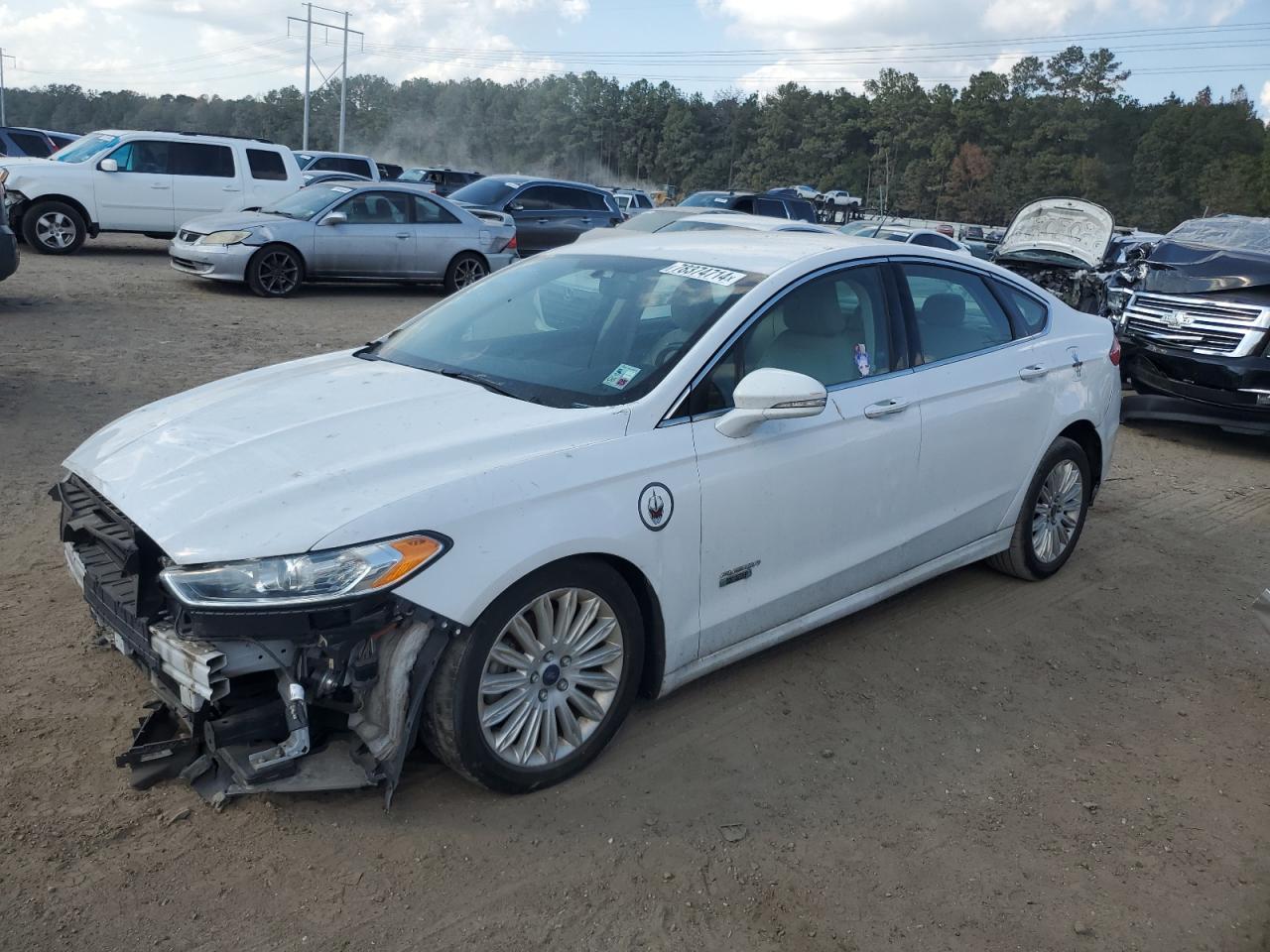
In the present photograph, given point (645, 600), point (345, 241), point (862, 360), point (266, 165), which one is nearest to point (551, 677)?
point (645, 600)

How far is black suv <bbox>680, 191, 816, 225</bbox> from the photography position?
20906mm

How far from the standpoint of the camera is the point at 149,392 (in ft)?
26.3

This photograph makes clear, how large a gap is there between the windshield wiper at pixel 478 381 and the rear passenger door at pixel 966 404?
1686 millimetres

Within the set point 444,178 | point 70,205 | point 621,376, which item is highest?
point 444,178

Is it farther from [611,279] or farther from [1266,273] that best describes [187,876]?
[1266,273]

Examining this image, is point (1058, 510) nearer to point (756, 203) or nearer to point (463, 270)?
point (463, 270)

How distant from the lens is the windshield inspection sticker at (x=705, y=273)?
13.3ft

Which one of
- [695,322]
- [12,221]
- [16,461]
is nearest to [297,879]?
[695,322]

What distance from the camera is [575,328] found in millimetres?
4102

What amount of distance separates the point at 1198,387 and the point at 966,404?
5509 millimetres

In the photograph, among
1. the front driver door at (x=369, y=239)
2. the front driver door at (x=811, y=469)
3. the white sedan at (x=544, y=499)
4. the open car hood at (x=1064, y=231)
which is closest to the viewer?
the white sedan at (x=544, y=499)

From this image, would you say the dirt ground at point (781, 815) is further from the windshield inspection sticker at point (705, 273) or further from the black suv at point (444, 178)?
the black suv at point (444, 178)

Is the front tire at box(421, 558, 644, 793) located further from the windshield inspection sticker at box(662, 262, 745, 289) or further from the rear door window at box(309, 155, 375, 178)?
the rear door window at box(309, 155, 375, 178)

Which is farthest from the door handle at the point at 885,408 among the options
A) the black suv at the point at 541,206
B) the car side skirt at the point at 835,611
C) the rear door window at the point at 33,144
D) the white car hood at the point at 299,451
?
the rear door window at the point at 33,144
